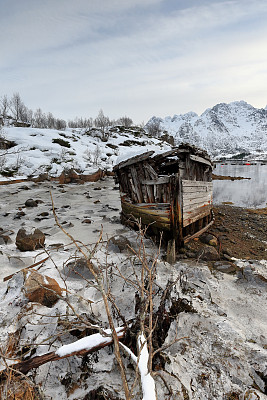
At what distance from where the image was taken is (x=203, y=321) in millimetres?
2637

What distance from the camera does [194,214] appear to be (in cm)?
559

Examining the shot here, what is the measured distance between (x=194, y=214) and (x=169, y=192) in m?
1.22

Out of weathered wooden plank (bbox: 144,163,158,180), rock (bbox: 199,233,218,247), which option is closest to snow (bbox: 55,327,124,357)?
weathered wooden plank (bbox: 144,163,158,180)

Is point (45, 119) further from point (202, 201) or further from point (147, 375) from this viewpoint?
point (147, 375)

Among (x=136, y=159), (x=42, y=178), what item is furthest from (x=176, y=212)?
(x=42, y=178)

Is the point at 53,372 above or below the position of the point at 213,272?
above

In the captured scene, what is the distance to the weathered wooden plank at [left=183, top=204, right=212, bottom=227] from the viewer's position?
16.7 ft

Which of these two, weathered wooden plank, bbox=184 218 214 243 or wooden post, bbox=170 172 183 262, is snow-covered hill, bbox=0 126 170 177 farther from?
wooden post, bbox=170 172 183 262

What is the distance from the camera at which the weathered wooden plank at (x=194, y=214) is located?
5082mm

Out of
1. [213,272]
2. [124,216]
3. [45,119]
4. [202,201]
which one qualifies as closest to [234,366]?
[213,272]

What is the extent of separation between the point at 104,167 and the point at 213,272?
2249 centimetres

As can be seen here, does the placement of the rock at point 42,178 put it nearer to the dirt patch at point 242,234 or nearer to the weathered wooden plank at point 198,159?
the dirt patch at point 242,234

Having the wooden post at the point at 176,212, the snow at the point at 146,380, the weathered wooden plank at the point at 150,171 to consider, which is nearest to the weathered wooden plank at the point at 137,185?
the weathered wooden plank at the point at 150,171

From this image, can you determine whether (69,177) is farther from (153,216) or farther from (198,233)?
(198,233)
